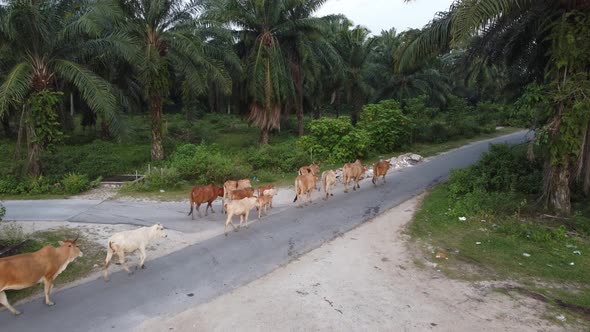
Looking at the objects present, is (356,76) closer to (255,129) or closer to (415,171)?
(255,129)

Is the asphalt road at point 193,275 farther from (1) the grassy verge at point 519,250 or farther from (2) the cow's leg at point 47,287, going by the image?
Result: (1) the grassy verge at point 519,250

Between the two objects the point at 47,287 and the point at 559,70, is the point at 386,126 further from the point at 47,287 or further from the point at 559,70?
the point at 47,287

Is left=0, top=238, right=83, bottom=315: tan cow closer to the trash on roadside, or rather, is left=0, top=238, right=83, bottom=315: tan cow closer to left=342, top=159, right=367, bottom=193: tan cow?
the trash on roadside

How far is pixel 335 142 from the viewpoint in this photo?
21859mm

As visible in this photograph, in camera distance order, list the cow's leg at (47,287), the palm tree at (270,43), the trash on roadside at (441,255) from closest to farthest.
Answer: the cow's leg at (47,287) < the trash on roadside at (441,255) < the palm tree at (270,43)

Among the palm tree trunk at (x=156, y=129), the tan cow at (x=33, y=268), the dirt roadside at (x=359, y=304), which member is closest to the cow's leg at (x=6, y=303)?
the tan cow at (x=33, y=268)

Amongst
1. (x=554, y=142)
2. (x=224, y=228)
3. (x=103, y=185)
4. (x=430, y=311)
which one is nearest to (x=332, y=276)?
(x=430, y=311)

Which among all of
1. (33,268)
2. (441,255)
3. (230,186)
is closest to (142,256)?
(33,268)

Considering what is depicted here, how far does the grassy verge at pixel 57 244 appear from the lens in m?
7.31

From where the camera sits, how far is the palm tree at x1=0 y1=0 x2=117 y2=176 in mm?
14516

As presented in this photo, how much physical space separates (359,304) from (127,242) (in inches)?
174

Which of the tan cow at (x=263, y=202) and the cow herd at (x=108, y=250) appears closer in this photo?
the cow herd at (x=108, y=250)

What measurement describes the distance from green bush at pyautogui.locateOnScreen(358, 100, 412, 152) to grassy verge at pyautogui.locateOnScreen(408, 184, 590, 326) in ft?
37.0

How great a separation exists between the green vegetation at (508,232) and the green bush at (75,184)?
38.3ft
